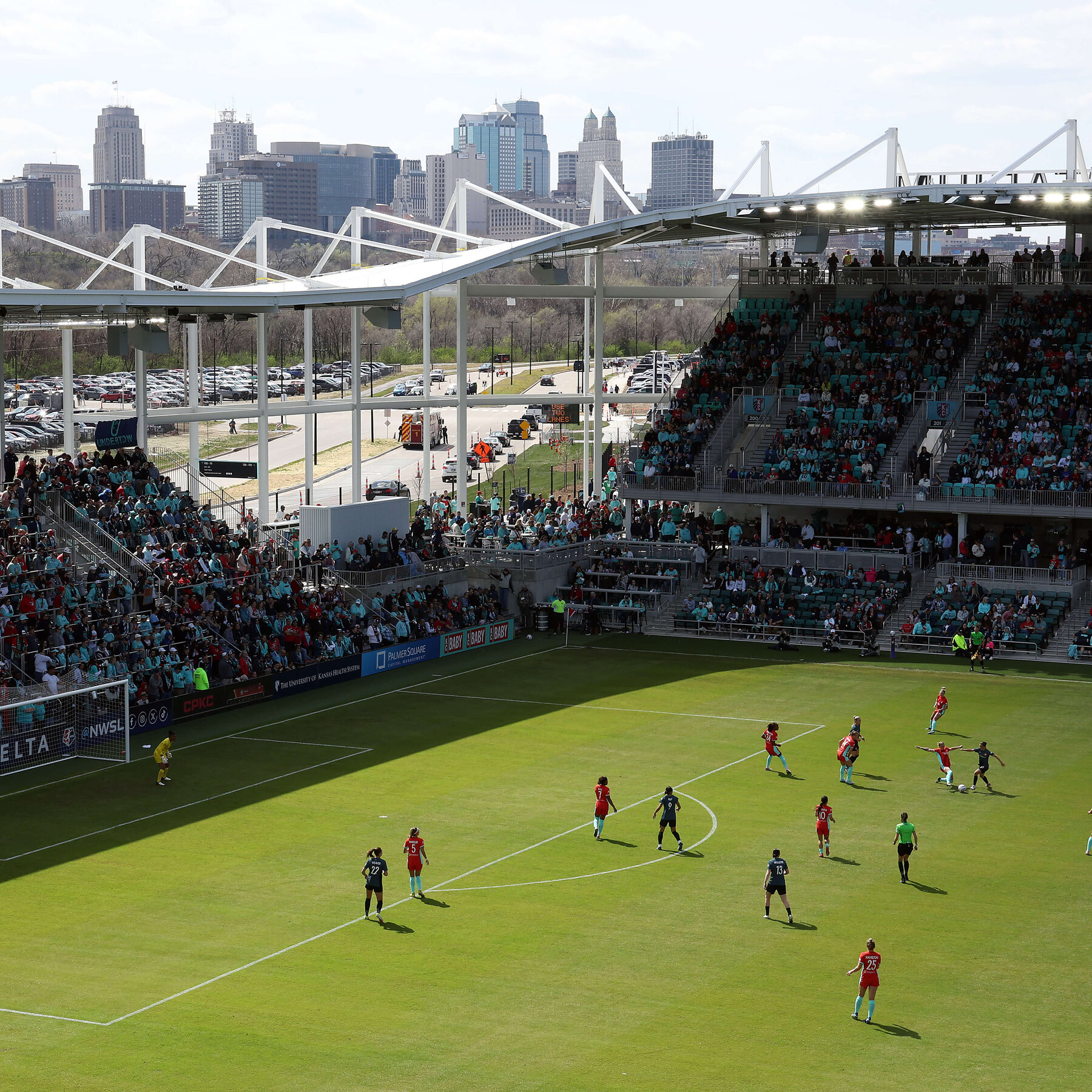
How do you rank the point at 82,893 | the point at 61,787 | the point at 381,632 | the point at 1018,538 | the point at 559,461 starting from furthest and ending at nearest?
1. the point at 559,461
2. the point at 1018,538
3. the point at 381,632
4. the point at 61,787
5. the point at 82,893

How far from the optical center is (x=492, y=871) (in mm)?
28172

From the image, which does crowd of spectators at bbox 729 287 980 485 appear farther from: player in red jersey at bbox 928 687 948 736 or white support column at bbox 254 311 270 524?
player in red jersey at bbox 928 687 948 736

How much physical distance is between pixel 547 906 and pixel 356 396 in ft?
111

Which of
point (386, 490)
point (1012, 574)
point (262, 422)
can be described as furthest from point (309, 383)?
point (1012, 574)

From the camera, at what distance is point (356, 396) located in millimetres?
57438

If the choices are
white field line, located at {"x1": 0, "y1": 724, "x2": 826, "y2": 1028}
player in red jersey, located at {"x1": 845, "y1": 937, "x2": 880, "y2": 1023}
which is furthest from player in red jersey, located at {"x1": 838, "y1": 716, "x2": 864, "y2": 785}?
player in red jersey, located at {"x1": 845, "y1": 937, "x2": 880, "y2": 1023}

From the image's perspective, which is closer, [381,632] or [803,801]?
[803,801]

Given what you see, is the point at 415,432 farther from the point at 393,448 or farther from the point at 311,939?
the point at 311,939

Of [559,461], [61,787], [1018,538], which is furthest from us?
[559,461]

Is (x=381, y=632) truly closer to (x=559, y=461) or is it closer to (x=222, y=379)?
(x=559, y=461)

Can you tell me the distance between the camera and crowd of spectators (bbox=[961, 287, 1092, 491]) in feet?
172

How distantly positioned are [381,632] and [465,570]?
7066mm

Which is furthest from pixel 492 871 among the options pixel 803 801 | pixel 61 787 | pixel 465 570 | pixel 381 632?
pixel 465 570

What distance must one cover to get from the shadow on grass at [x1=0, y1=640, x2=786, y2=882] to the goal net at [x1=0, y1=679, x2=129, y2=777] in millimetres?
532
